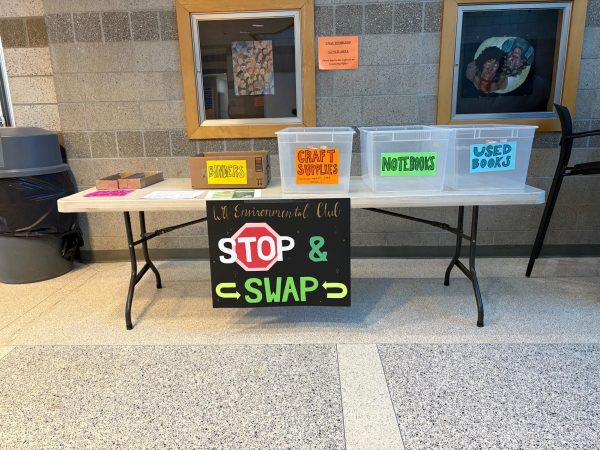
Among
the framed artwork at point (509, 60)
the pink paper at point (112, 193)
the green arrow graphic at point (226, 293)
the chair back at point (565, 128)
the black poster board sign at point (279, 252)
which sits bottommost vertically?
the green arrow graphic at point (226, 293)

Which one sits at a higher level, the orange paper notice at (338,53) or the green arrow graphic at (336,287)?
the orange paper notice at (338,53)

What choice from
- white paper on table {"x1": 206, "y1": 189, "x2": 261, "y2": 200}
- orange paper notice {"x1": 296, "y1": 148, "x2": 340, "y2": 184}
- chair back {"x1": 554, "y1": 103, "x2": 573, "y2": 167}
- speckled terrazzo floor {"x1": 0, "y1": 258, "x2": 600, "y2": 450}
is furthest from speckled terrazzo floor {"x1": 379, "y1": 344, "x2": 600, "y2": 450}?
chair back {"x1": 554, "y1": 103, "x2": 573, "y2": 167}

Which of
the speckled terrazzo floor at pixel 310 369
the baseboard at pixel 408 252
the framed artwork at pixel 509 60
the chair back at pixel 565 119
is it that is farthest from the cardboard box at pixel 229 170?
the chair back at pixel 565 119

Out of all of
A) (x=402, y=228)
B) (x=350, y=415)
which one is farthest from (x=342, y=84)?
(x=350, y=415)

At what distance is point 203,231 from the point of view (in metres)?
3.11

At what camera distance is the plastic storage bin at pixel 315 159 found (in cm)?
182

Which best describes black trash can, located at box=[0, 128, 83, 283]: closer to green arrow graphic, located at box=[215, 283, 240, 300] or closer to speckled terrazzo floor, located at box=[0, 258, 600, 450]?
speckled terrazzo floor, located at box=[0, 258, 600, 450]

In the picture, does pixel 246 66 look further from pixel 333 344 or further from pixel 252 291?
pixel 333 344

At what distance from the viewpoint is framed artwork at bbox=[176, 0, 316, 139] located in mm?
2674

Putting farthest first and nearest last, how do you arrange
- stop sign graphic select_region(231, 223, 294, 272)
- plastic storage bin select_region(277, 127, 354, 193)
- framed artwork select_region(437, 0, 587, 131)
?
framed artwork select_region(437, 0, 587, 131) → stop sign graphic select_region(231, 223, 294, 272) → plastic storage bin select_region(277, 127, 354, 193)

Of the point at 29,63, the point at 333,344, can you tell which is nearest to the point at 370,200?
the point at 333,344

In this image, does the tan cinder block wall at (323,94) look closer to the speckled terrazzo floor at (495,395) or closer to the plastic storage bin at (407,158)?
the plastic storage bin at (407,158)

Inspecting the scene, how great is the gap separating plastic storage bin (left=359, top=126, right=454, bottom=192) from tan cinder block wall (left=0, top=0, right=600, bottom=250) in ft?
3.29

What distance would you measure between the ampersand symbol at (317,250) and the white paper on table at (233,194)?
334 millimetres
